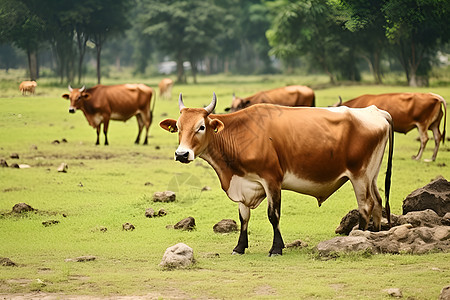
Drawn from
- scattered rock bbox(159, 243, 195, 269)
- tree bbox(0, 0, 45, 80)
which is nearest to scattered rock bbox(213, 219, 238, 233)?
scattered rock bbox(159, 243, 195, 269)

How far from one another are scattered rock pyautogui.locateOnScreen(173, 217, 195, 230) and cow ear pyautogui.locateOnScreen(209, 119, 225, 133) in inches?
84.8

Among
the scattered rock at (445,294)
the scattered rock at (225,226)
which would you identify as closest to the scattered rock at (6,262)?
the scattered rock at (225,226)

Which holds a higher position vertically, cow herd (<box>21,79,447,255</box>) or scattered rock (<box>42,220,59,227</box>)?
cow herd (<box>21,79,447,255</box>)

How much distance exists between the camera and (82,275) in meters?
8.06

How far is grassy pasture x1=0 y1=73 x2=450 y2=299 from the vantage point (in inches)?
292

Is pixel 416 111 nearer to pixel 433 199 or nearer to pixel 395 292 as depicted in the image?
pixel 433 199

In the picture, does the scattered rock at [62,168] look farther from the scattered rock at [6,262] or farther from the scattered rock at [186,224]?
the scattered rock at [6,262]

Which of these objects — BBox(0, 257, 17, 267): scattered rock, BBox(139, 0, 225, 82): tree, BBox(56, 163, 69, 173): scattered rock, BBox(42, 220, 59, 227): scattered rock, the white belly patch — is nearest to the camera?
BBox(0, 257, 17, 267): scattered rock

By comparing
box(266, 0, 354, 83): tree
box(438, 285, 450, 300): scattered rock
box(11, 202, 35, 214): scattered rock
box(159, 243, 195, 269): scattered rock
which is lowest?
box(11, 202, 35, 214): scattered rock

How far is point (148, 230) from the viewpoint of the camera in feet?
36.8

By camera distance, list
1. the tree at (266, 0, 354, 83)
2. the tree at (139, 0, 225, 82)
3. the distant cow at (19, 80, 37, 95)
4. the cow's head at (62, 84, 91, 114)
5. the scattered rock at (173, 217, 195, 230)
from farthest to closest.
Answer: the tree at (139, 0, 225, 82) → the tree at (266, 0, 354, 83) → the cow's head at (62, 84, 91, 114) → the distant cow at (19, 80, 37, 95) → the scattered rock at (173, 217, 195, 230)

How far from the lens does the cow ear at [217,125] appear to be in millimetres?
9273

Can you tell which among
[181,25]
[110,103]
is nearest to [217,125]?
[110,103]

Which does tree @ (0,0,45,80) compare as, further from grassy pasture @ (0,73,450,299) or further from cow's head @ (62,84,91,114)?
cow's head @ (62,84,91,114)
